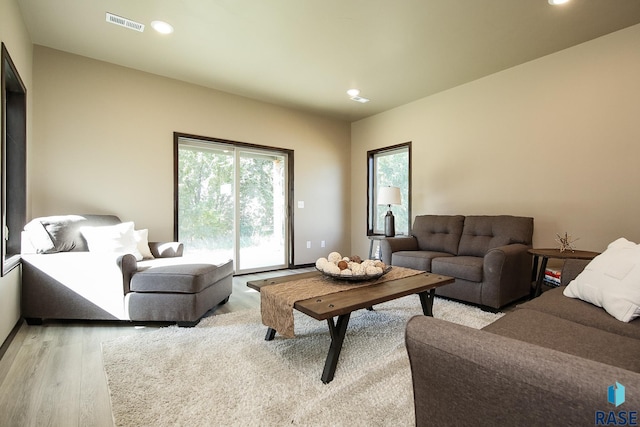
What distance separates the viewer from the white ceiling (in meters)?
2.40

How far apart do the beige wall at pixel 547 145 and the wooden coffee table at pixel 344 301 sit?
1774 millimetres

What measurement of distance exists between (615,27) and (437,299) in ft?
9.75

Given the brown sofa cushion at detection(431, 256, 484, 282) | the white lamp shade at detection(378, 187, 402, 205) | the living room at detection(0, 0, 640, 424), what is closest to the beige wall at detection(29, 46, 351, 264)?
the living room at detection(0, 0, 640, 424)

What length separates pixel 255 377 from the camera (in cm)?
172

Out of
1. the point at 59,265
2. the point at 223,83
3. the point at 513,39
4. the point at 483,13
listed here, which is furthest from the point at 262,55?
the point at 59,265

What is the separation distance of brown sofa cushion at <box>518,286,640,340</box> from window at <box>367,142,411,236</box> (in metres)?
2.86

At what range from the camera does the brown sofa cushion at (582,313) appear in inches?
53.7

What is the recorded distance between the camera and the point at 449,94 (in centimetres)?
404

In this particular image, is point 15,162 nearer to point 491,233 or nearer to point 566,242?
point 491,233

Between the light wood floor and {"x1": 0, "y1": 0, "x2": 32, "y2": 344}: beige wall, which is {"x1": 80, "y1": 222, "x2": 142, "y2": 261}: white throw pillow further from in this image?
the light wood floor

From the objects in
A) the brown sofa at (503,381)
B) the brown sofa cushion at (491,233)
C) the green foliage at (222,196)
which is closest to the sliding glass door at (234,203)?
the green foliage at (222,196)

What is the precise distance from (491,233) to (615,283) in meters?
1.91

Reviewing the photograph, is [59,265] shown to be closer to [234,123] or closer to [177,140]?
[177,140]

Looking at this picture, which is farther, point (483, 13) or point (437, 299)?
point (437, 299)
